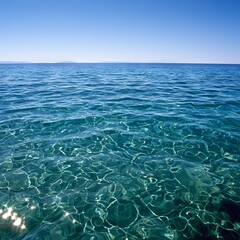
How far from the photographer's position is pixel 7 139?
941 centimetres

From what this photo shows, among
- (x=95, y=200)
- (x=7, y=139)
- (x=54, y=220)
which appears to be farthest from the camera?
(x=7, y=139)

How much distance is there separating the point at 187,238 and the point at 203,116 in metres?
9.19

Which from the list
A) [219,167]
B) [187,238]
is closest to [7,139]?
[187,238]

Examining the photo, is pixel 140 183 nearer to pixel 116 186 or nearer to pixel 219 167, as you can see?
pixel 116 186

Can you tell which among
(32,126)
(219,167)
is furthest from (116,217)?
(32,126)

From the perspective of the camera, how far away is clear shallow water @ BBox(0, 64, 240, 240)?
5.10 metres

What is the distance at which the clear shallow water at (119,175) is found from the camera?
5.10 m

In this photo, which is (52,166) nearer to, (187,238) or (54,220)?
(54,220)

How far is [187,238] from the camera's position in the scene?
478 centimetres

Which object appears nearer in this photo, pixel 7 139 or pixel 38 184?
pixel 38 184

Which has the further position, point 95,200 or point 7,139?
point 7,139

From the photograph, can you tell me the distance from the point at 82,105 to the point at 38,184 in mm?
9295

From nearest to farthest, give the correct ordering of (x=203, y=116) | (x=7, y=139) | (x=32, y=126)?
(x=7, y=139) → (x=32, y=126) → (x=203, y=116)

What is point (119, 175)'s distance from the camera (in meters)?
7.07
